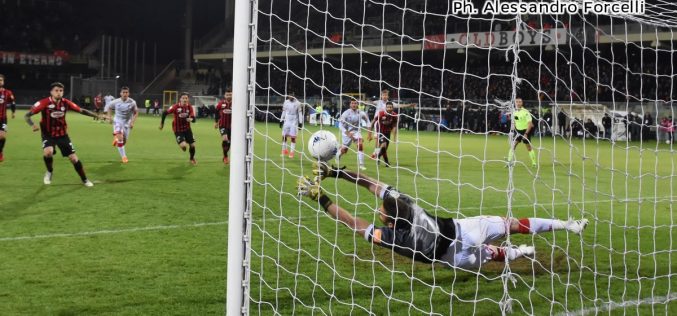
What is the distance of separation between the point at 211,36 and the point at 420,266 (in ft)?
167

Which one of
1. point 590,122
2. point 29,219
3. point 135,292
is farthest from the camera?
point 590,122

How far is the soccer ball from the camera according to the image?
16.8ft

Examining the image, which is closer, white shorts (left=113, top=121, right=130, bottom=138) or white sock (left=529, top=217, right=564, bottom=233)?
white sock (left=529, top=217, right=564, bottom=233)

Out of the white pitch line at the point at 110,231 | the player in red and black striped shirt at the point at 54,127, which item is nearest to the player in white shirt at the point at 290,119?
the player in red and black striped shirt at the point at 54,127

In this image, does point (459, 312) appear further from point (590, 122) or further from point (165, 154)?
point (590, 122)

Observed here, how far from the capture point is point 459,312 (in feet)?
14.4

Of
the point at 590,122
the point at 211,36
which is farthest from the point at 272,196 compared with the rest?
the point at 211,36

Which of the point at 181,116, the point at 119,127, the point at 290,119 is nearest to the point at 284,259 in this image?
the point at 181,116

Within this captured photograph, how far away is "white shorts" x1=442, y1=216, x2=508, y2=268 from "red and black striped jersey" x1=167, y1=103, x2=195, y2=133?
35.1 ft

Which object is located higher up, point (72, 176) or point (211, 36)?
point (211, 36)

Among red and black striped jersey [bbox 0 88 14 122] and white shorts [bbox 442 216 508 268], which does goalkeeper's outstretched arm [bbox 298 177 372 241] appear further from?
red and black striped jersey [bbox 0 88 14 122]

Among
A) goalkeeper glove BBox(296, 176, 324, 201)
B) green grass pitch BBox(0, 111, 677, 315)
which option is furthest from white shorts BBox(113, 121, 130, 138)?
goalkeeper glove BBox(296, 176, 324, 201)

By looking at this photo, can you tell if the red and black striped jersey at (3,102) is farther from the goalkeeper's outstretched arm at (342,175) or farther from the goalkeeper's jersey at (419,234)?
the goalkeeper's jersey at (419,234)

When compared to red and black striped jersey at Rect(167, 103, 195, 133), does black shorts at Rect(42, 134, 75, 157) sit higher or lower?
lower
